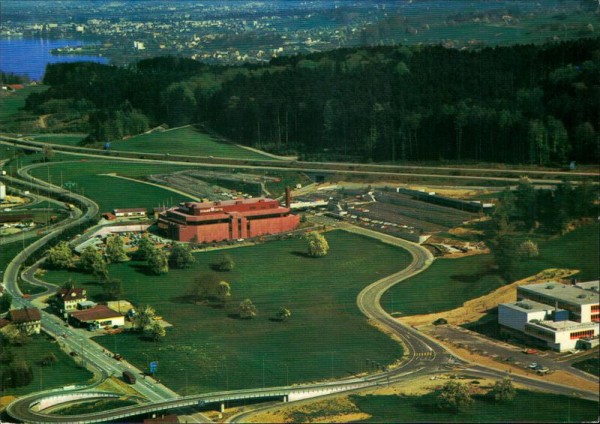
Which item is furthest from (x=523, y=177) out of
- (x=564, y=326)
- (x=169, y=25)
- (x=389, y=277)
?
(x=169, y=25)

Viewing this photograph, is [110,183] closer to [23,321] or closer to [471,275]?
[23,321]

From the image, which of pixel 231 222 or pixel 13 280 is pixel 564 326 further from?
pixel 13 280

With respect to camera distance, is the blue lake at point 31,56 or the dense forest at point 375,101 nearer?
the dense forest at point 375,101

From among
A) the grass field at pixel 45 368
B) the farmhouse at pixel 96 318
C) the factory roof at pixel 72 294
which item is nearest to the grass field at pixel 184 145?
the factory roof at pixel 72 294

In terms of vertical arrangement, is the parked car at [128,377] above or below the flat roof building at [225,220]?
below

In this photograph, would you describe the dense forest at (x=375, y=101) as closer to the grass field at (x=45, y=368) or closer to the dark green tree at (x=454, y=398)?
the dark green tree at (x=454, y=398)

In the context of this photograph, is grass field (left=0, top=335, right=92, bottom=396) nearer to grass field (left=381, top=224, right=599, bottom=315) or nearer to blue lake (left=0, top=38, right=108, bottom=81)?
grass field (left=381, top=224, right=599, bottom=315)

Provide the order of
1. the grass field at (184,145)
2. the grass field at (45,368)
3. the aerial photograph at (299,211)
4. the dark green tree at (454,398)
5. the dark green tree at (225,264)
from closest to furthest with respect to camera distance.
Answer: the dark green tree at (454,398)
the aerial photograph at (299,211)
the grass field at (45,368)
the dark green tree at (225,264)
the grass field at (184,145)

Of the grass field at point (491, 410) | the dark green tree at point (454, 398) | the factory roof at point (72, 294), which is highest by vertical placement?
the factory roof at point (72, 294)

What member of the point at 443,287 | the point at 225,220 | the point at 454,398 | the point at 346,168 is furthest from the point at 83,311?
the point at 346,168
